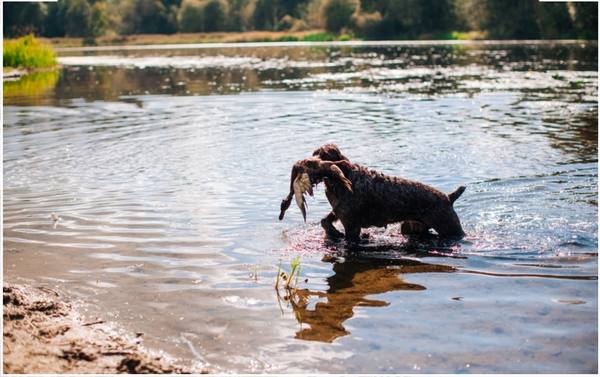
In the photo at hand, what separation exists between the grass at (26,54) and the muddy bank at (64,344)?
39446 millimetres

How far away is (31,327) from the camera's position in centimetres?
592

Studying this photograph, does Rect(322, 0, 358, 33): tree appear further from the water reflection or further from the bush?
the water reflection

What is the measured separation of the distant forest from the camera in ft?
248

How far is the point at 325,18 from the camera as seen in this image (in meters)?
106

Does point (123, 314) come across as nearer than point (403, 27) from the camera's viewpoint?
Yes

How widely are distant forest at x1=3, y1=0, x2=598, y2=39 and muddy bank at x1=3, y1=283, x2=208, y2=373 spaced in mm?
53904

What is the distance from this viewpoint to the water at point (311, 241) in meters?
5.76

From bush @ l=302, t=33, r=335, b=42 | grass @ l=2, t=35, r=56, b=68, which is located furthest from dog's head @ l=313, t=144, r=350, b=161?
bush @ l=302, t=33, r=335, b=42

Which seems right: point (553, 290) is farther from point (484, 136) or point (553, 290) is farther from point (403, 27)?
point (403, 27)

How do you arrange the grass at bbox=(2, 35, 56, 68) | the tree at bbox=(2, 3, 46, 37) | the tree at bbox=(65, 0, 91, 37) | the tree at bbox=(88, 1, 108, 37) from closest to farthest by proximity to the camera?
the grass at bbox=(2, 35, 56, 68) → the tree at bbox=(2, 3, 46, 37) → the tree at bbox=(65, 0, 91, 37) → the tree at bbox=(88, 1, 108, 37)

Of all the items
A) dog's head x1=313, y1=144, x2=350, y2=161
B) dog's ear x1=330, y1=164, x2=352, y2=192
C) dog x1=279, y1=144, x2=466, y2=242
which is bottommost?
dog x1=279, y1=144, x2=466, y2=242

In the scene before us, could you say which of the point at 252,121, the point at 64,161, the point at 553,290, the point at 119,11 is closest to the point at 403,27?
the point at 119,11

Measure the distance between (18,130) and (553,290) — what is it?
16.1 meters

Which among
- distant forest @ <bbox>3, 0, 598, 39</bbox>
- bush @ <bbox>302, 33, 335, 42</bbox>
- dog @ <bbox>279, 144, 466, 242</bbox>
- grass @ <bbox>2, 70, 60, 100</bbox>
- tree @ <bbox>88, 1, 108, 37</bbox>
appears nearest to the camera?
dog @ <bbox>279, 144, 466, 242</bbox>
